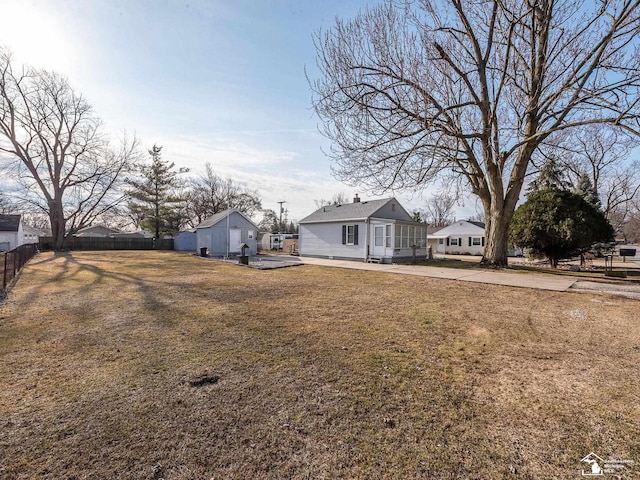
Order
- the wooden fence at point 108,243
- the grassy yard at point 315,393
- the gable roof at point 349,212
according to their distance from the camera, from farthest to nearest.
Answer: the wooden fence at point 108,243
the gable roof at point 349,212
the grassy yard at point 315,393

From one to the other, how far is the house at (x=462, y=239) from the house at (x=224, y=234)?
20.6m

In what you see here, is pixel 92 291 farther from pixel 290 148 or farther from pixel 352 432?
pixel 290 148

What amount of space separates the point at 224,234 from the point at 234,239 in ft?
2.87

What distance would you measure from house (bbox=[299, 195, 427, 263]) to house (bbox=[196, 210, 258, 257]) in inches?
204

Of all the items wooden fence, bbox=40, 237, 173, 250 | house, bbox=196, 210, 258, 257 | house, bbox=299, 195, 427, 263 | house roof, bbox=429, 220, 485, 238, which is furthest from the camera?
house roof, bbox=429, 220, 485, 238

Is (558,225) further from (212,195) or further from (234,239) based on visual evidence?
(212,195)

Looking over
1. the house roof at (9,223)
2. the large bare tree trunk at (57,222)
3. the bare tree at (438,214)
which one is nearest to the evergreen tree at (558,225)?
the large bare tree trunk at (57,222)

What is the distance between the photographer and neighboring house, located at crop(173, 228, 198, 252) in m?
30.6

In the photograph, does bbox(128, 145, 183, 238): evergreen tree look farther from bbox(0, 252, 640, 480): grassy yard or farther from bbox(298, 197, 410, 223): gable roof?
bbox(0, 252, 640, 480): grassy yard

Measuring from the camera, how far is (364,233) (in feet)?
57.2

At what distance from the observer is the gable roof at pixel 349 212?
18033 millimetres

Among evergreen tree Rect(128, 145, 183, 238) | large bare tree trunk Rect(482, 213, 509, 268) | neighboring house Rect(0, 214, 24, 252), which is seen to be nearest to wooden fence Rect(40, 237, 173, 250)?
evergreen tree Rect(128, 145, 183, 238)

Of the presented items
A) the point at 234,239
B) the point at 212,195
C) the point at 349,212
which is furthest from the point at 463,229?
the point at 212,195

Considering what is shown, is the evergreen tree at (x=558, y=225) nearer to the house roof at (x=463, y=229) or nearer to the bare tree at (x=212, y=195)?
the house roof at (x=463, y=229)
